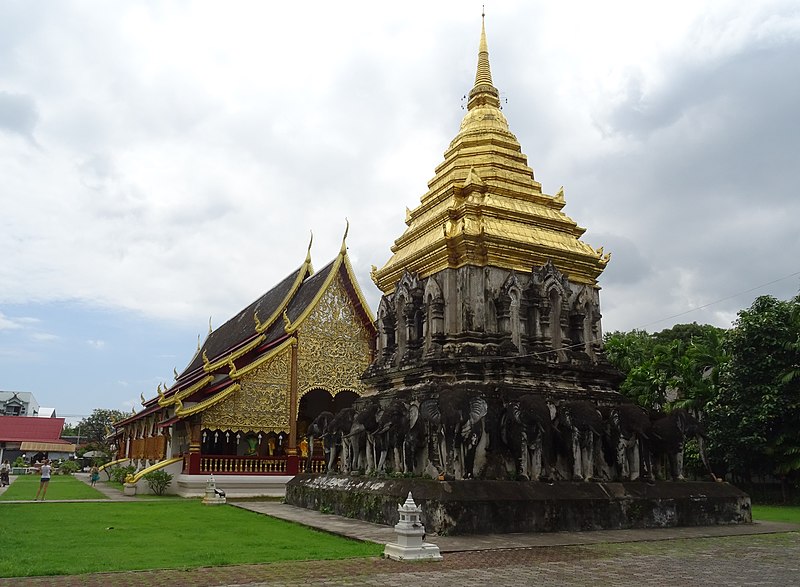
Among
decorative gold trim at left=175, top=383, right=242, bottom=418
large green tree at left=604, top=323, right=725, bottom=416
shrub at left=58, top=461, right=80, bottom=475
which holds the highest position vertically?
large green tree at left=604, top=323, right=725, bottom=416

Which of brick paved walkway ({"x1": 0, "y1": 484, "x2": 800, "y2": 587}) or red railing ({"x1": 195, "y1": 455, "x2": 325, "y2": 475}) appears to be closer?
brick paved walkway ({"x1": 0, "y1": 484, "x2": 800, "y2": 587})

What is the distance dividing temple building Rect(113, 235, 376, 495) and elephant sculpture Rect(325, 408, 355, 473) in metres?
5.10

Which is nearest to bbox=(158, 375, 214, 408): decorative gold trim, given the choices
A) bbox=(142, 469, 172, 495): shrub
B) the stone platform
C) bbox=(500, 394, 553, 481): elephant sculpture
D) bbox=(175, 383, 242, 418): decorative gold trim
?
bbox=(175, 383, 242, 418): decorative gold trim

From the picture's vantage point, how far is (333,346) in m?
19.9

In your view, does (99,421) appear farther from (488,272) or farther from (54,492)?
(488,272)

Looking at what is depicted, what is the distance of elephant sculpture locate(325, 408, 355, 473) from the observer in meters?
12.5

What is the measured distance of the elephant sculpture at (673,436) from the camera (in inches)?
434

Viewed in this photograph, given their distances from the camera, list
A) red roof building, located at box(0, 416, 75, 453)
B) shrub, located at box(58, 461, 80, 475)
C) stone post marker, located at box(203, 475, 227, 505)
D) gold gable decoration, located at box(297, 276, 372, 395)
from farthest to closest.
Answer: red roof building, located at box(0, 416, 75, 453) → shrub, located at box(58, 461, 80, 475) → gold gable decoration, located at box(297, 276, 372, 395) → stone post marker, located at box(203, 475, 227, 505)

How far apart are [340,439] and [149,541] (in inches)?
202

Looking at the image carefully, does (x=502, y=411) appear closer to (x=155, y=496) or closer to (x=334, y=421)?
Answer: (x=334, y=421)

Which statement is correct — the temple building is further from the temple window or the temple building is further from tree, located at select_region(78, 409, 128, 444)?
tree, located at select_region(78, 409, 128, 444)

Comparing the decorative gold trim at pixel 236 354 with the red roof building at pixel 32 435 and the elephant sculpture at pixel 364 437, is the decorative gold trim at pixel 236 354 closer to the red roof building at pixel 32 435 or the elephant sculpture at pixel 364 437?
the elephant sculpture at pixel 364 437

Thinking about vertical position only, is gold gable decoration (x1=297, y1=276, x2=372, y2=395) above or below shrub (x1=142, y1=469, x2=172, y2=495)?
above

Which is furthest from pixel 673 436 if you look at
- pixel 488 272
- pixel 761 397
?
pixel 761 397
